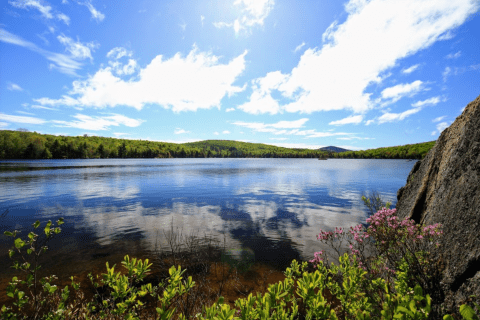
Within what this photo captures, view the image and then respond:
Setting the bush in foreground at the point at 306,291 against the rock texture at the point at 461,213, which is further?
the rock texture at the point at 461,213

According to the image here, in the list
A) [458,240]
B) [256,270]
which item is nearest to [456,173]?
[458,240]

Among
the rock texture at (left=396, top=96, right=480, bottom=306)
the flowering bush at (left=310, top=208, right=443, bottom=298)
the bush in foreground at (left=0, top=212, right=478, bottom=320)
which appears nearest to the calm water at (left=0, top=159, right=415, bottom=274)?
the bush in foreground at (left=0, top=212, right=478, bottom=320)

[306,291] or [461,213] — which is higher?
[461,213]

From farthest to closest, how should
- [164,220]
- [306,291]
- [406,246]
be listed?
[164,220] < [406,246] < [306,291]

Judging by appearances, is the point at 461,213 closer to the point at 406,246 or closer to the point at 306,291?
the point at 406,246

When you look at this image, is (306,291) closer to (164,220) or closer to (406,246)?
(406,246)

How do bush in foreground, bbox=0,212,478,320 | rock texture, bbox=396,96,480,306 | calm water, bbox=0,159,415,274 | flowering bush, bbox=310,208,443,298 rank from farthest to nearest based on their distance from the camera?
A: calm water, bbox=0,159,415,274 → flowering bush, bbox=310,208,443,298 → rock texture, bbox=396,96,480,306 → bush in foreground, bbox=0,212,478,320

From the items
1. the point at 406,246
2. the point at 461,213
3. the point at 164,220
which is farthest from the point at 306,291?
the point at 164,220

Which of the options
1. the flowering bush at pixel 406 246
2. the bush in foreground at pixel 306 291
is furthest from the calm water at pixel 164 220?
the flowering bush at pixel 406 246

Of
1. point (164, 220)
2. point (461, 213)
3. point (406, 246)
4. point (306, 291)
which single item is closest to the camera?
point (306, 291)

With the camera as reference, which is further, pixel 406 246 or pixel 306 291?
pixel 406 246

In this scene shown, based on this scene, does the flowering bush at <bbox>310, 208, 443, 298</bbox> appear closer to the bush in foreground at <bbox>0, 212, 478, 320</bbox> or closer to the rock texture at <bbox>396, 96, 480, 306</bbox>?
the bush in foreground at <bbox>0, 212, 478, 320</bbox>

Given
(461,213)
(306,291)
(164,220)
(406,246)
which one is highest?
(461,213)

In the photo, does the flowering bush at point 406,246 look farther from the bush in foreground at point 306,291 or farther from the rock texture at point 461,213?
the rock texture at point 461,213
